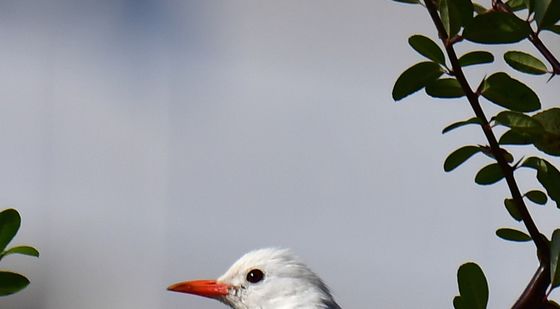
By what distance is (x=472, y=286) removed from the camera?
114 inches

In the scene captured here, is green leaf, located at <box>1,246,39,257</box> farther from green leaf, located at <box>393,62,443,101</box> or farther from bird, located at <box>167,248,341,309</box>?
bird, located at <box>167,248,341,309</box>

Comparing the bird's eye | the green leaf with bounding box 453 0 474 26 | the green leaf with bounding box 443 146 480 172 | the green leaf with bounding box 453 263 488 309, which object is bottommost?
the bird's eye

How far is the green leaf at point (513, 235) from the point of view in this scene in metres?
3.09

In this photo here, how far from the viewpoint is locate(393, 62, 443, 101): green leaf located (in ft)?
9.59

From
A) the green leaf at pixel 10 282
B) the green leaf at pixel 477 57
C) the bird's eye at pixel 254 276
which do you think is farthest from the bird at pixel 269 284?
the green leaf at pixel 10 282

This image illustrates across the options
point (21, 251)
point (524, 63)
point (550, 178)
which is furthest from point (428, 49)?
point (21, 251)

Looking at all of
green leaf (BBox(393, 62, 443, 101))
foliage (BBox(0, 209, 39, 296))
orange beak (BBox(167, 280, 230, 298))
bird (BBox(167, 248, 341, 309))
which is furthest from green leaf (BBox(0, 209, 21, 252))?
bird (BBox(167, 248, 341, 309))

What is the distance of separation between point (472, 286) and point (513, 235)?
0.87 feet

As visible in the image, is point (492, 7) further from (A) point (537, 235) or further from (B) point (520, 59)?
(A) point (537, 235)

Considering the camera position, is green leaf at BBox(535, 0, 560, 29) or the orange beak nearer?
green leaf at BBox(535, 0, 560, 29)

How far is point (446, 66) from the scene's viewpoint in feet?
9.61

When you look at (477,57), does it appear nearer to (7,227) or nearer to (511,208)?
(511,208)

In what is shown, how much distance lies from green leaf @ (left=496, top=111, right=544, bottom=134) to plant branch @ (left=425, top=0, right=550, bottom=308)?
0.30 feet

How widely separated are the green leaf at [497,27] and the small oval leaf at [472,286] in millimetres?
499
